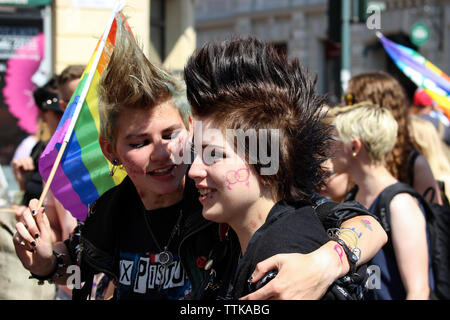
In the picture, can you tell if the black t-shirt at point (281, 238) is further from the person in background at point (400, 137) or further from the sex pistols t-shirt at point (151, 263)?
the person in background at point (400, 137)

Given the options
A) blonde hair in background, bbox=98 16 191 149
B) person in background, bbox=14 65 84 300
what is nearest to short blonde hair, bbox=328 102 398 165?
blonde hair in background, bbox=98 16 191 149

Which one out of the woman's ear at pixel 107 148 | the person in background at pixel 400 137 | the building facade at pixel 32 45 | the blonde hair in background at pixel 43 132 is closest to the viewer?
the woman's ear at pixel 107 148

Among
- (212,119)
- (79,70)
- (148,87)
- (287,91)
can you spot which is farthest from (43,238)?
(79,70)

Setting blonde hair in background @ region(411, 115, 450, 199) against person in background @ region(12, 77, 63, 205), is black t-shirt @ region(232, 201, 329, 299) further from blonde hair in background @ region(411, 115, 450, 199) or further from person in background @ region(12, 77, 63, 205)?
blonde hair in background @ region(411, 115, 450, 199)

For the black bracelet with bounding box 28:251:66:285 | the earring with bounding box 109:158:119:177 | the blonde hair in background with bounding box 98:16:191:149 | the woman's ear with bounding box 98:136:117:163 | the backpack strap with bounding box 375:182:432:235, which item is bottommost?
the black bracelet with bounding box 28:251:66:285

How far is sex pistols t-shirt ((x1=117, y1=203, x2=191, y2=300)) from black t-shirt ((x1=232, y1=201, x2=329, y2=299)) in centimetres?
46

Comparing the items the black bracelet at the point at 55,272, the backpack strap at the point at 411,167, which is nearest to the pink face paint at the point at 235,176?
the black bracelet at the point at 55,272

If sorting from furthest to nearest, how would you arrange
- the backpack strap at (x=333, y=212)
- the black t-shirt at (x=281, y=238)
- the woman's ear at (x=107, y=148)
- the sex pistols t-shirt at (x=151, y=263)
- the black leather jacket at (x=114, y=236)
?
the woman's ear at (x=107, y=148) < the sex pistols t-shirt at (x=151, y=263) < the black leather jacket at (x=114, y=236) < the backpack strap at (x=333, y=212) < the black t-shirt at (x=281, y=238)

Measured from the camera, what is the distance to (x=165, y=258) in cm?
201

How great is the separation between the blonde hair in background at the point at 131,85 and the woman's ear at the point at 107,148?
0.06m

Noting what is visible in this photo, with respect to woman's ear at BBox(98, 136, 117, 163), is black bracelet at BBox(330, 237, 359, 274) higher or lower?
lower

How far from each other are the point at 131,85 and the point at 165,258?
613mm

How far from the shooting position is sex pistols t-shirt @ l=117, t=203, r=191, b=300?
1998mm

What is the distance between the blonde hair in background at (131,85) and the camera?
1.92 metres
